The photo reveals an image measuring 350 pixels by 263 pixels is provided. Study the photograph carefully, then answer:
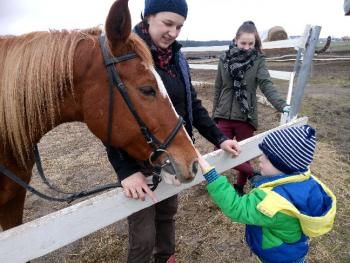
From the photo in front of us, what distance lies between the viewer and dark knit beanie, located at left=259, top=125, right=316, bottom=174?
70.5 inches

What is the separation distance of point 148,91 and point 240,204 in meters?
0.80

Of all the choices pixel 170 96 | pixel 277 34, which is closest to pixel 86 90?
pixel 170 96

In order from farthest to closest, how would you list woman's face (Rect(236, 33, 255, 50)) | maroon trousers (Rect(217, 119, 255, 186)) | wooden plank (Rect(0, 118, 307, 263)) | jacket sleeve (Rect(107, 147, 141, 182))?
1. maroon trousers (Rect(217, 119, 255, 186))
2. woman's face (Rect(236, 33, 255, 50))
3. jacket sleeve (Rect(107, 147, 141, 182))
4. wooden plank (Rect(0, 118, 307, 263))

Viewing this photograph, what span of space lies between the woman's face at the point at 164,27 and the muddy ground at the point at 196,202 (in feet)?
6.39

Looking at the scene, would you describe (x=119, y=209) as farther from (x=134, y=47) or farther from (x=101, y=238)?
(x=101, y=238)

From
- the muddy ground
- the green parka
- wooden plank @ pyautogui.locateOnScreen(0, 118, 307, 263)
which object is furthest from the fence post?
wooden plank @ pyautogui.locateOnScreen(0, 118, 307, 263)

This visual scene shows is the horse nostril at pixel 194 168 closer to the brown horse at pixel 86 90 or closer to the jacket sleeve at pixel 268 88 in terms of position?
the brown horse at pixel 86 90

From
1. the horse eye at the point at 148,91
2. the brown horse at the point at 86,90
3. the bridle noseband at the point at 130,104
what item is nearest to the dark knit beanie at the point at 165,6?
the brown horse at the point at 86,90

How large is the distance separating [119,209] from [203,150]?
→ 371cm

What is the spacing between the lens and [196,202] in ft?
12.7

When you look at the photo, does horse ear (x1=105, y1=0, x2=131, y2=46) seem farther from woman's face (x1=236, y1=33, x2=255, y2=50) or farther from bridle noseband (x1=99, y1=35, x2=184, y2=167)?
woman's face (x1=236, y1=33, x2=255, y2=50)

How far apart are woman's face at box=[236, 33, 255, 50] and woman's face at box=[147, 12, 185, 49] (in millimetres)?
1819

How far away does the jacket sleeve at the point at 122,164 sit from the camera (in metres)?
1.90

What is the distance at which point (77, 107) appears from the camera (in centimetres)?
195
